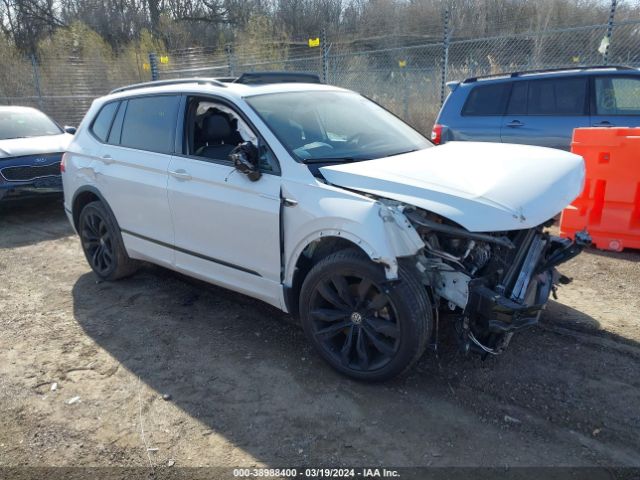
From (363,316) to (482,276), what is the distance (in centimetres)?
76

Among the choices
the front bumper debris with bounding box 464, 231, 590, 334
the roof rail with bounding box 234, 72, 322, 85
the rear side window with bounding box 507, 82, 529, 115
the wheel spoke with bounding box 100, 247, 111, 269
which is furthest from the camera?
the rear side window with bounding box 507, 82, 529, 115

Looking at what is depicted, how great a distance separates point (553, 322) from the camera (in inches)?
155

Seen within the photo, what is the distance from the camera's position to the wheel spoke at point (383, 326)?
3041mm

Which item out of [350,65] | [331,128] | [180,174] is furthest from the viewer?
[350,65]

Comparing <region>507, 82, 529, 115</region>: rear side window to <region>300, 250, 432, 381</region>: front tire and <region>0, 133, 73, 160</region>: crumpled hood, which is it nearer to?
<region>300, 250, 432, 381</region>: front tire

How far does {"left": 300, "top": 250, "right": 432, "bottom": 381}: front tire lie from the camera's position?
9.67 ft

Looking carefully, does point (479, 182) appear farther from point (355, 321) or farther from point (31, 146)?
point (31, 146)

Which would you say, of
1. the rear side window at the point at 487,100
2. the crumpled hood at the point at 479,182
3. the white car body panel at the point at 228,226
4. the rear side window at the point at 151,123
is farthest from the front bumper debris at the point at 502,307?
the rear side window at the point at 487,100

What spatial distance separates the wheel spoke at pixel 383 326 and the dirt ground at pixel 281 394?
16.0 inches

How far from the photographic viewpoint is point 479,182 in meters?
3.03

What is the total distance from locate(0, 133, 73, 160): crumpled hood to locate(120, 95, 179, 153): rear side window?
373 centimetres

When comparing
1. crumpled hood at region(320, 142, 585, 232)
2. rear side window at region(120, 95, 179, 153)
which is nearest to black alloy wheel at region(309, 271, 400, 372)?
crumpled hood at region(320, 142, 585, 232)

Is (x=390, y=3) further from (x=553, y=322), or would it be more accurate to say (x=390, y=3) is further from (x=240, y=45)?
(x=553, y=322)

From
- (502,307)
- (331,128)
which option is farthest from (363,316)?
(331,128)
